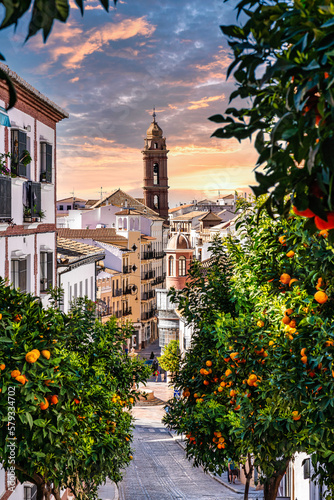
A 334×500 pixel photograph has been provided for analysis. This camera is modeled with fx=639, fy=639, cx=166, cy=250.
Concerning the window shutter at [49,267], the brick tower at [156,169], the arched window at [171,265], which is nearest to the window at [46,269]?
the window shutter at [49,267]

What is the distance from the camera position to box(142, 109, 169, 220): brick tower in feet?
352

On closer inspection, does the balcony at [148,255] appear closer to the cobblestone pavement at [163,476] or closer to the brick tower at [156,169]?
the brick tower at [156,169]

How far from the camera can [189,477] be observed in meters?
27.9

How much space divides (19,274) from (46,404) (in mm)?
9120

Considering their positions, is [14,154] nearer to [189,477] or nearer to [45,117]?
[45,117]

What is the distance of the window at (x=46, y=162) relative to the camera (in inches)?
769

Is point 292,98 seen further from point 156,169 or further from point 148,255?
point 156,169

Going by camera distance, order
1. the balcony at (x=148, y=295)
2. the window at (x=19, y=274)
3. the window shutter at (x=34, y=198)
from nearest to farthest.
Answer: the window at (x=19, y=274), the window shutter at (x=34, y=198), the balcony at (x=148, y=295)

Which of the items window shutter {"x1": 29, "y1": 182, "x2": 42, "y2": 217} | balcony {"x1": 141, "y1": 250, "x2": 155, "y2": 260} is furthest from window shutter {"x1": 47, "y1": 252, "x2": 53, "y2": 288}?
balcony {"x1": 141, "y1": 250, "x2": 155, "y2": 260}

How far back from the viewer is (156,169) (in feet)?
355

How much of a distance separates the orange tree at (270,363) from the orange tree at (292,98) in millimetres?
2938

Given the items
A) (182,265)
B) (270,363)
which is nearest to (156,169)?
(182,265)

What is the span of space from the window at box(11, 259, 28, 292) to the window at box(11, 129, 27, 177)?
2396 mm

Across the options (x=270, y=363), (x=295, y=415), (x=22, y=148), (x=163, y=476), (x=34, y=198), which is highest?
(x=22, y=148)
